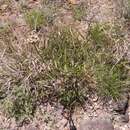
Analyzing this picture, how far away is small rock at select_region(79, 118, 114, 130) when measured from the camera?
3.47m

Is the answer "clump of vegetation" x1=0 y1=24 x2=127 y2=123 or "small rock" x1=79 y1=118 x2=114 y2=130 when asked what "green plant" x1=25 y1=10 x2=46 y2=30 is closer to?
"clump of vegetation" x1=0 y1=24 x2=127 y2=123

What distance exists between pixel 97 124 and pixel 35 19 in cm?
128

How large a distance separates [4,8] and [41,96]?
1.27 meters

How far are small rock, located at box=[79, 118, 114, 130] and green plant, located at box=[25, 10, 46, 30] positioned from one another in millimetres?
1162

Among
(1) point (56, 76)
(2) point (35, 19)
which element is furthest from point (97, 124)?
(2) point (35, 19)

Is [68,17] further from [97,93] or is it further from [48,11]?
[97,93]

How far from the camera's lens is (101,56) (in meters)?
3.77

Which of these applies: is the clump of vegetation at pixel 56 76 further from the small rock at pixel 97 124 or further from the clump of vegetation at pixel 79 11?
the clump of vegetation at pixel 79 11

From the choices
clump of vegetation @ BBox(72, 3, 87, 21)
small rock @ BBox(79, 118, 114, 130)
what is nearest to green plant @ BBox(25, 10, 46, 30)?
clump of vegetation @ BBox(72, 3, 87, 21)

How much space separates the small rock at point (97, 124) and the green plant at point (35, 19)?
3.81ft

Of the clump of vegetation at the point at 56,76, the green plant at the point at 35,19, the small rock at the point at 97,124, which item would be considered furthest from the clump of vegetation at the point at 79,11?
the small rock at the point at 97,124

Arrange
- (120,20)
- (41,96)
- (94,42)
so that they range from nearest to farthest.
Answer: (41,96) < (94,42) < (120,20)

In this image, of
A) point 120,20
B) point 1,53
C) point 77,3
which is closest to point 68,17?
point 77,3

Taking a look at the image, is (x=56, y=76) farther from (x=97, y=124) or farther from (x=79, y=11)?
(x=79, y=11)
